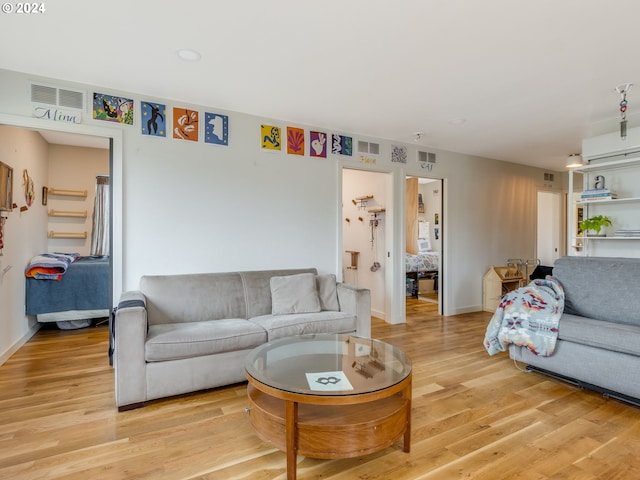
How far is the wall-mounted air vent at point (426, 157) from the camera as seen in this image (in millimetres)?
4976

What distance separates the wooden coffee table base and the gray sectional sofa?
1689 millimetres

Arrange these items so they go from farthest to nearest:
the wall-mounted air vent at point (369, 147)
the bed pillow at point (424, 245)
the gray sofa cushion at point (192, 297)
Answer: the bed pillow at point (424, 245), the wall-mounted air vent at point (369, 147), the gray sofa cushion at point (192, 297)

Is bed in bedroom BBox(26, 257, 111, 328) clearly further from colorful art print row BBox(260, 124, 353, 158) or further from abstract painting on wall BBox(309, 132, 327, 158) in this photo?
abstract painting on wall BBox(309, 132, 327, 158)

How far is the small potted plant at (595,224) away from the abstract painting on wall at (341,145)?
2890 mm

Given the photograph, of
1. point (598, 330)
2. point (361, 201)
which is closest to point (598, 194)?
point (598, 330)

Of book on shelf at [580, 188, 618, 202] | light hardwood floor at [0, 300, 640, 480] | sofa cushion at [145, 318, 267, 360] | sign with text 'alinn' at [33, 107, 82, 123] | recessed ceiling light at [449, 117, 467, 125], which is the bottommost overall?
light hardwood floor at [0, 300, 640, 480]

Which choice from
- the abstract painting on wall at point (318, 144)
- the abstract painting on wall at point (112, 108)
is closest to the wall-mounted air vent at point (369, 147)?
the abstract painting on wall at point (318, 144)

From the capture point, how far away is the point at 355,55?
2518 millimetres

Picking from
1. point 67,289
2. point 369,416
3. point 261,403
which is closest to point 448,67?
point 369,416

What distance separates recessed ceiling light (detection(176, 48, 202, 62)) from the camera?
97.7 inches

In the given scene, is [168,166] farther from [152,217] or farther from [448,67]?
[448,67]

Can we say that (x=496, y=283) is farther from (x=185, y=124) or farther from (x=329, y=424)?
(x=185, y=124)

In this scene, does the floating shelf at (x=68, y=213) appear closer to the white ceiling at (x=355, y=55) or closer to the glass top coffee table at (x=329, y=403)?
the white ceiling at (x=355, y=55)

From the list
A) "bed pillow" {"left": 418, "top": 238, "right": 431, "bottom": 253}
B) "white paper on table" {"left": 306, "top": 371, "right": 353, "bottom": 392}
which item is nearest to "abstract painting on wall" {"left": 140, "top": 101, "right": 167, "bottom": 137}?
"white paper on table" {"left": 306, "top": 371, "right": 353, "bottom": 392}
